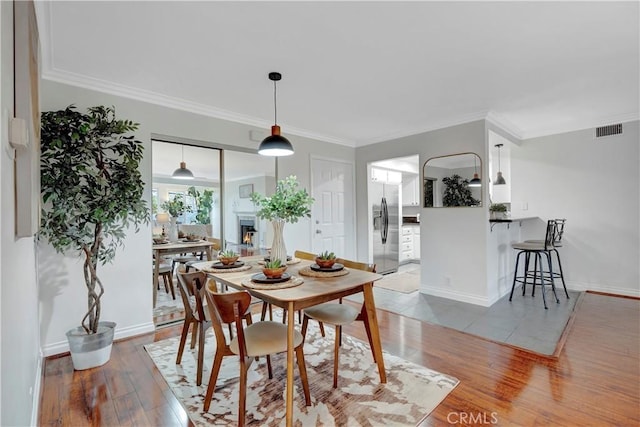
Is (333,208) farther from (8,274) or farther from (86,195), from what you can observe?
(8,274)

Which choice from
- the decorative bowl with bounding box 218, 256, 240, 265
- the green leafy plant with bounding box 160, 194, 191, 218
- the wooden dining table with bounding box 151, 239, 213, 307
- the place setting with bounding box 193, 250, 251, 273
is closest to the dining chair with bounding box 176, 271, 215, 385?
the place setting with bounding box 193, 250, 251, 273

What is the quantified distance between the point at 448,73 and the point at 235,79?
6.29 feet

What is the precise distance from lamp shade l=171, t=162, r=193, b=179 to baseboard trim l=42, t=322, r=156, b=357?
1.55 meters

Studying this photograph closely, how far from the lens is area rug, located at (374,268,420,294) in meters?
4.64

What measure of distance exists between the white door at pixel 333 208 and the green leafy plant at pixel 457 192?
1.68m

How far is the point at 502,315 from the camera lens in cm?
345

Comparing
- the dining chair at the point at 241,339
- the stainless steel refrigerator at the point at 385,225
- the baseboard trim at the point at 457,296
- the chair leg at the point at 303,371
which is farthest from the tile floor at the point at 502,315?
the dining chair at the point at 241,339

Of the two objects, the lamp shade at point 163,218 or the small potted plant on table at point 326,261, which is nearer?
the small potted plant on table at point 326,261

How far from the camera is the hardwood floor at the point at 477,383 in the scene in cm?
182

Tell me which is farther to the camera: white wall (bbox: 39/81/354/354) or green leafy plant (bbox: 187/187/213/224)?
green leafy plant (bbox: 187/187/213/224)

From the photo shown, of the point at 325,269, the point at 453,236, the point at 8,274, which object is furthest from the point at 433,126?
the point at 8,274

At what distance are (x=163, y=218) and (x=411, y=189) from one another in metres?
5.50

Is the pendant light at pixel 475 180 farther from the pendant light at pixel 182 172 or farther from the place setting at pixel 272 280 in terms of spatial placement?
the pendant light at pixel 182 172

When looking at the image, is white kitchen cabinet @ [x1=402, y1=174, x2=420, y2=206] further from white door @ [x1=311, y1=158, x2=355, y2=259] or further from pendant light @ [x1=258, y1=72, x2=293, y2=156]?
pendant light @ [x1=258, y1=72, x2=293, y2=156]
